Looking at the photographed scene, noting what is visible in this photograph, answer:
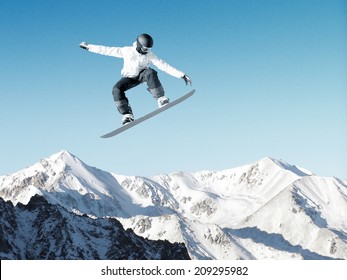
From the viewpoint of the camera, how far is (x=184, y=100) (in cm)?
2328

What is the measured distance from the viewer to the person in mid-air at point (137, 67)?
1986 cm

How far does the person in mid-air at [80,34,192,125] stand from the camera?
782 inches

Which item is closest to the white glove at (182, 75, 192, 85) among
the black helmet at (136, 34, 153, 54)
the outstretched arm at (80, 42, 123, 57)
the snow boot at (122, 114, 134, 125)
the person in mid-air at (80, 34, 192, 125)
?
the person in mid-air at (80, 34, 192, 125)

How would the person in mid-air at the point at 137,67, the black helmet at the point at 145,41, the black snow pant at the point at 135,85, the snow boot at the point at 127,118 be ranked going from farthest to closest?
1. the snow boot at the point at 127,118
2. the black snow pant at the point at 135,85
3. the person in mid-air at the point at 137,67
4. the black helmet at the point at 145,41

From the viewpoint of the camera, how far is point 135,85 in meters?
21.0

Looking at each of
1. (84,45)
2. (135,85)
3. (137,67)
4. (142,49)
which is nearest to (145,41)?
(142,49)

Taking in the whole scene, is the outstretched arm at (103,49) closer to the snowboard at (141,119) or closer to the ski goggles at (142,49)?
→ the ski goggles at (142,49)

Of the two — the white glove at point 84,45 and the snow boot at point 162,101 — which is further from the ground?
the white glove at point 84,45

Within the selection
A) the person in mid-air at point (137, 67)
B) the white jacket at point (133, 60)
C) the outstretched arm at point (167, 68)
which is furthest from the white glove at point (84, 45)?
the outstretched arm at point (167, 68)

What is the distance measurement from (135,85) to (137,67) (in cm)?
113

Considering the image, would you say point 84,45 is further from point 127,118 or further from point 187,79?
point 187,79
